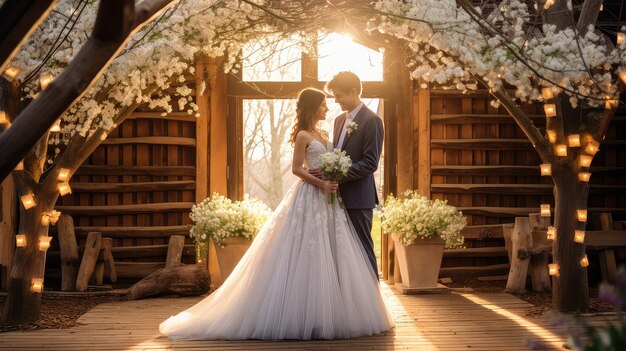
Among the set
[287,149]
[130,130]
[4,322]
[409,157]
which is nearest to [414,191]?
[409,157]

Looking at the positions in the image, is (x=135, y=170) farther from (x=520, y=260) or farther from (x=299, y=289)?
(x=520, y=260)

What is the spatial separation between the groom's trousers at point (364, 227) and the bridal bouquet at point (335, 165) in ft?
1.40

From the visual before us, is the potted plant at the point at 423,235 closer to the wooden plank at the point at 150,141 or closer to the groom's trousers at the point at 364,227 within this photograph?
the groom's trousers at the point at 364,227

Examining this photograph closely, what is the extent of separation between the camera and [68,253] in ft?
29.5

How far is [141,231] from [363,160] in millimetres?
3942

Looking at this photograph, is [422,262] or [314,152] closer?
[314,152]

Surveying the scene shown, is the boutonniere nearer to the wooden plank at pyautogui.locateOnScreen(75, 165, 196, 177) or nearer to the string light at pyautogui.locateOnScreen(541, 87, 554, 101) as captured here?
the string light at pyautogui.locateOnScreen(541, 87, 554, 101)

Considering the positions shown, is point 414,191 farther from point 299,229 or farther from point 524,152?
point 299,229

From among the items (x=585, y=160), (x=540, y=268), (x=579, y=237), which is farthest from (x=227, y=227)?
(x=585, y=160)

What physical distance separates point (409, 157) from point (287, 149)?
12.7 m

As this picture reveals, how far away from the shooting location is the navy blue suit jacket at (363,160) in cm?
630

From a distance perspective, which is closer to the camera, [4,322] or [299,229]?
[299,229]

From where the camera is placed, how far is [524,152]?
32.3 feet

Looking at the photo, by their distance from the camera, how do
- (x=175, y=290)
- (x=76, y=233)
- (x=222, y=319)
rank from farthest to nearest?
1. (x=76, y=233)
2. (x=175, y=290)
3. (x=222, y=319)
